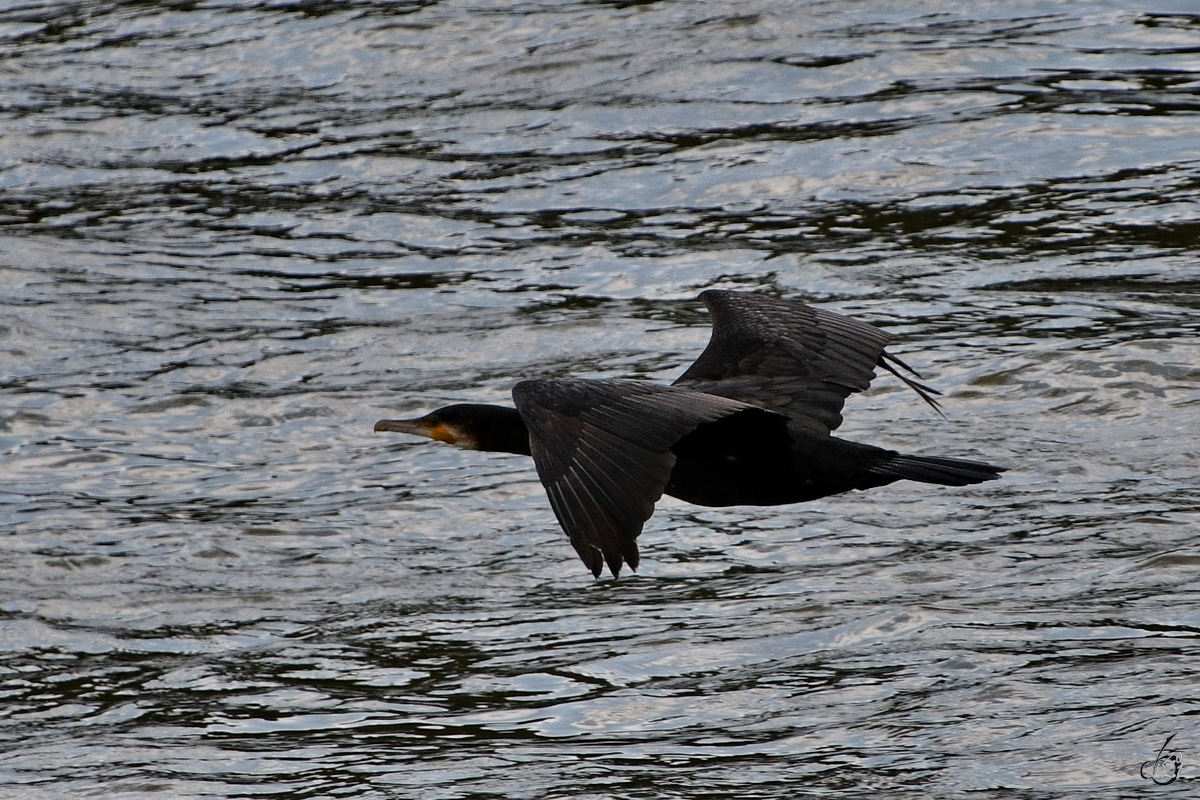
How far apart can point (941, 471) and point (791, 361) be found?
39.5 inches

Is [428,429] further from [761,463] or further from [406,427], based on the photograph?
[761,463]

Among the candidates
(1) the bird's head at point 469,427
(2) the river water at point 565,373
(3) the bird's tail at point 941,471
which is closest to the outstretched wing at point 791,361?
(3) the bird's tail at point 941,471

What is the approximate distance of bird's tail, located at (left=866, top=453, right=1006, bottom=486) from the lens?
5.73 meters

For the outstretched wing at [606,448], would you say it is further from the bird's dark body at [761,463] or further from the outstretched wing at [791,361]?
the outstretched wing at [791,361]

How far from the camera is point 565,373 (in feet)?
31.0

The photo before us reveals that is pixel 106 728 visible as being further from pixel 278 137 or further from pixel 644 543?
pixel 278 137

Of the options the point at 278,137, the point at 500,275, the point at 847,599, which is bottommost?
the point at 847,599

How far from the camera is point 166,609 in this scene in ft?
24.7

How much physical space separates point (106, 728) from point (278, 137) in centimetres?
702

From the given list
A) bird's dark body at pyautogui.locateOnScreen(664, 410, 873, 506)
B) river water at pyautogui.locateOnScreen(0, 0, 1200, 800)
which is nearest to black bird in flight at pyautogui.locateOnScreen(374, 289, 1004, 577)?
bird's dark body at pyautogui.locateOnScreen(664, 410, 873, 506)

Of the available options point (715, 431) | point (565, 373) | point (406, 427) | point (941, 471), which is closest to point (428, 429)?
point (406, 427)

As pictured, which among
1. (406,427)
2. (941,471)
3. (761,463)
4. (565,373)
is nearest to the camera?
(941,471)

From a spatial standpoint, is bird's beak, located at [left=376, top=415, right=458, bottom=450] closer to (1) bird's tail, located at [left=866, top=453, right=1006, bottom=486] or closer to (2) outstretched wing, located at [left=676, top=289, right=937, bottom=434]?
(2) outstretched wing, located at [left=676, top=289, right=937, bottom=434]

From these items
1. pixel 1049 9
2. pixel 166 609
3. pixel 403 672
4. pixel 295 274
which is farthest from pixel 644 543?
pixel 1049 9
